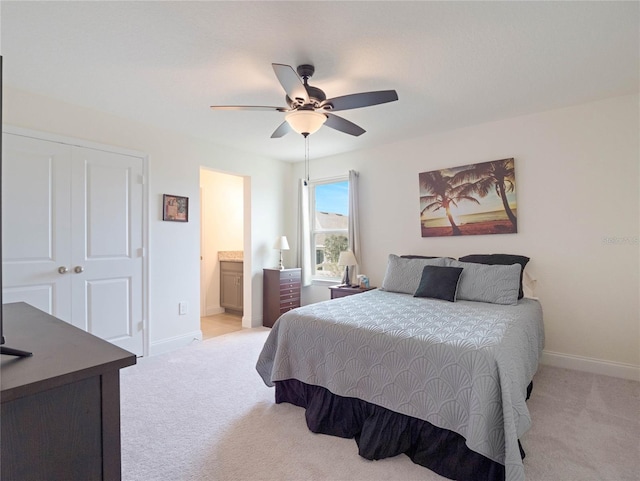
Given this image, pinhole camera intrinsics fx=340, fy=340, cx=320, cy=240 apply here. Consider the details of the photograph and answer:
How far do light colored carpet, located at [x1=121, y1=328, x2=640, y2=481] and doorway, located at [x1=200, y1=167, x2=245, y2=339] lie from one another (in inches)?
101

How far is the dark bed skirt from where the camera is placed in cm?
172

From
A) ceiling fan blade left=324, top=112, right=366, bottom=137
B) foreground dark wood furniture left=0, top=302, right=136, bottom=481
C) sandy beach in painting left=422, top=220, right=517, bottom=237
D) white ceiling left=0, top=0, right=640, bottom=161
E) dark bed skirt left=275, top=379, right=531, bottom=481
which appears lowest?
dark bed skirt left=275, top=379, right=531, bottom=481

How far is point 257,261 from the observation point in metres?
4.91

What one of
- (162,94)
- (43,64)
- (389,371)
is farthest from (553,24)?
A: (43,64)

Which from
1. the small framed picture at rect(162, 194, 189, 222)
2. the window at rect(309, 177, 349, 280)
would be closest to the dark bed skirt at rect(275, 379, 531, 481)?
the small framed picture at rect(162, 194, 189, 222)

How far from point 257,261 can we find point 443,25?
Result: 368 cm

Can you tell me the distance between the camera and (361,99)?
2.32 meters

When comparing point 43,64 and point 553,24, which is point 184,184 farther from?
point 553,24

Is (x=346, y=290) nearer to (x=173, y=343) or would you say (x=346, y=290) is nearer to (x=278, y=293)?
(x=278, y=293)

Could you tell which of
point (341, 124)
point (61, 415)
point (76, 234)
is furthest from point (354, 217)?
point (61, 415)

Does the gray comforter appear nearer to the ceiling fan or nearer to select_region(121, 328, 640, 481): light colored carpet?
select_region(121, 328, 640, 481): light colored carpet

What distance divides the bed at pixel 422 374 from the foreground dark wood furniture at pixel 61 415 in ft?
4.78

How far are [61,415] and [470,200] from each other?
3.82m

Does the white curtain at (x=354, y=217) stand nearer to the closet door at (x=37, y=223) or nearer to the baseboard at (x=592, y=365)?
the baseboard at (x=592, y=365)
